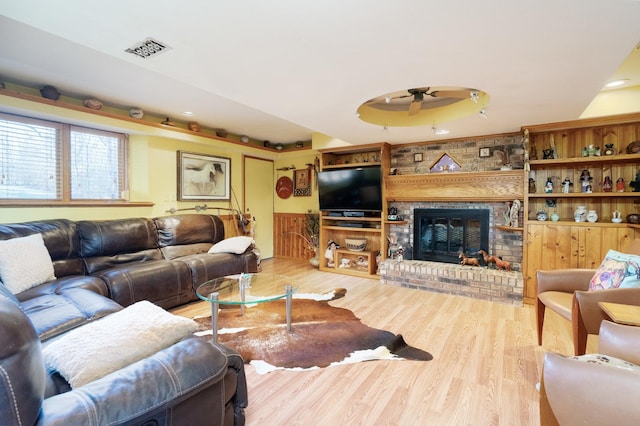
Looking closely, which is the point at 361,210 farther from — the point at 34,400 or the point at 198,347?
the point at 34,400

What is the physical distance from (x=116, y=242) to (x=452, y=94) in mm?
3995

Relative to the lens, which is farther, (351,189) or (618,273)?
(351,189)

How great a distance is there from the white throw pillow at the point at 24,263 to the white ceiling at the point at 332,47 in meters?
1.55

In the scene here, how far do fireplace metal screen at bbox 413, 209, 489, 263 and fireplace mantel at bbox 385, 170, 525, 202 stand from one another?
24cm

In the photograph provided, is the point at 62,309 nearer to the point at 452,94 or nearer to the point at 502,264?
the point at 452,94

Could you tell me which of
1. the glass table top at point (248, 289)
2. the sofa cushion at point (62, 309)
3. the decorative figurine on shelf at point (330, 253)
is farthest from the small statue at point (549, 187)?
the sofa cushion at point (62, 309)

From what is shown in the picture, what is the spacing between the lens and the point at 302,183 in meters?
5.76

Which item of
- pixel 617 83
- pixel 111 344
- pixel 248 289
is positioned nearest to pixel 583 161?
pixel 617 83

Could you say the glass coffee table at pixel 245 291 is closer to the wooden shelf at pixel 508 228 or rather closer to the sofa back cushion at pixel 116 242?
the sofa back cushion at pixel 116 242

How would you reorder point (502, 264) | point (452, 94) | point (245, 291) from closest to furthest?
point (245, 291), point (452, 94), point (502, 264)

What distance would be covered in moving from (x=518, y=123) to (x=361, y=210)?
2.30m

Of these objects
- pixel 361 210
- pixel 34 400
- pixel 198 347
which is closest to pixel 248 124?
pixel 361 210

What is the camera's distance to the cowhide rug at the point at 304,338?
2.20 m

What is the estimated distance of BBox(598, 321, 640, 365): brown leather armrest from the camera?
4.34 feet
